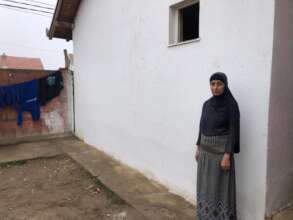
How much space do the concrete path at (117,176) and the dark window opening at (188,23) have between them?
7.17 ft

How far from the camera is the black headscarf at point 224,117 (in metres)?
2.28

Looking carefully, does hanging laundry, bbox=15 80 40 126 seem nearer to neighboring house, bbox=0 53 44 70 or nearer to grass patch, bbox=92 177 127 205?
grass patch, bbox=92 177 127 205

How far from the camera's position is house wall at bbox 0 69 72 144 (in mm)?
6602

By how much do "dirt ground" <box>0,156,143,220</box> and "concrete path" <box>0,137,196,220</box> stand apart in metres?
0.16

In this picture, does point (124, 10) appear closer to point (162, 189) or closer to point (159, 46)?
point (159, 46)

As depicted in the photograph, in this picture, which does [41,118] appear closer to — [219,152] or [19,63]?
[219,152]

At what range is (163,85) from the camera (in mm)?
3559

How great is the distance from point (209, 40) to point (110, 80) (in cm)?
277

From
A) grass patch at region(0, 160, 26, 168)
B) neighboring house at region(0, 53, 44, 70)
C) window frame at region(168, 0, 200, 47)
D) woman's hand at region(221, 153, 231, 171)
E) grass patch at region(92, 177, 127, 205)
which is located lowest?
grass patch at region(0, 160, 26, 168)

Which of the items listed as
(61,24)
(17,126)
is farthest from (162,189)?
(61,24)

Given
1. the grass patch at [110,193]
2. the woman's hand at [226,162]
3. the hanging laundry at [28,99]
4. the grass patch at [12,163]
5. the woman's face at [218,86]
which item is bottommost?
the grass patch at [12,163]

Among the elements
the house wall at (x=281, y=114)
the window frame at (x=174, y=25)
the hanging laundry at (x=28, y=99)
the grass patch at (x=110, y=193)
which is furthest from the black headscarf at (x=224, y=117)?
the hanging laundry at (x=28, y=99)

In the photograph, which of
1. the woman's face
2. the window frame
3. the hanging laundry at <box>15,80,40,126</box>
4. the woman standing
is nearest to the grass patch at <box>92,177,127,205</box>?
the woman standing

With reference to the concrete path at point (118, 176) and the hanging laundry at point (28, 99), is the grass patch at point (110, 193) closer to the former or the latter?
the concrete path at point (118, 176)
